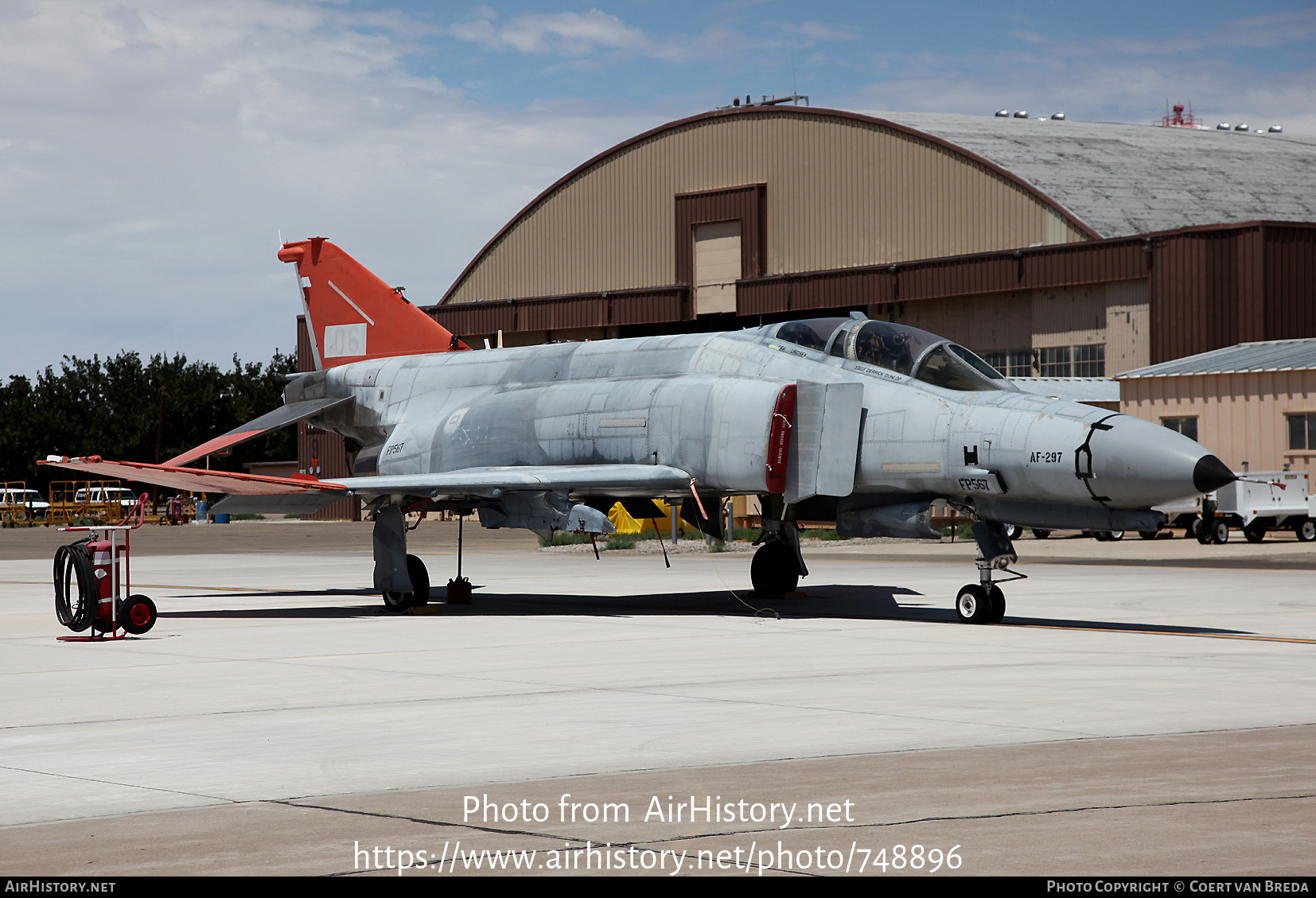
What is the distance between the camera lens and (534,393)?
18.1 meters

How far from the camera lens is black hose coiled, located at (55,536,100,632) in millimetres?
14367

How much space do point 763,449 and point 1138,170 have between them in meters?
35.1

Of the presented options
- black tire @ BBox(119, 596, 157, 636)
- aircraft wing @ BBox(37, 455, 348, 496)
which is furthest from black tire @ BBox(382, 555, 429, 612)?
black tire @ BBox(119, 596, 157, 636)

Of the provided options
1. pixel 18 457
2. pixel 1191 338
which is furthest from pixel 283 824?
pixel 18 457

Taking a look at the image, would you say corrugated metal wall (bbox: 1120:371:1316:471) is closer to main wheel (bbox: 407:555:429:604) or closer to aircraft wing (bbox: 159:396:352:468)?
aircraft wing (bbox: 159:396:352:468)

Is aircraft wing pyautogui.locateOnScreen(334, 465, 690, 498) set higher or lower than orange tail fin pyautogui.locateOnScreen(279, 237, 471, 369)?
lower

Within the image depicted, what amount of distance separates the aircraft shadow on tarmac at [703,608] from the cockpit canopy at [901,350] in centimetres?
255

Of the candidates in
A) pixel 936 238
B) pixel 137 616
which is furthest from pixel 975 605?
pixel 936 238

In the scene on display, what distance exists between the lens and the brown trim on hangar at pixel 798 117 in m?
42.0

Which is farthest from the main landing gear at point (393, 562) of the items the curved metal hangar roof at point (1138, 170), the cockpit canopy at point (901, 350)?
the curved metal hangar roof at point (1138, 170)

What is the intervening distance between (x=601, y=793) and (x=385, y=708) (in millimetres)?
3357

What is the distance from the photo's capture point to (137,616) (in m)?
14.9

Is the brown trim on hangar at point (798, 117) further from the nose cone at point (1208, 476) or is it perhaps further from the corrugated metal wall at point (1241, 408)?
the nose cone at point (1208, 476)

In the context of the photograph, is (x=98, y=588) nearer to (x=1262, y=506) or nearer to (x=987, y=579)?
(x=987, y=579)
